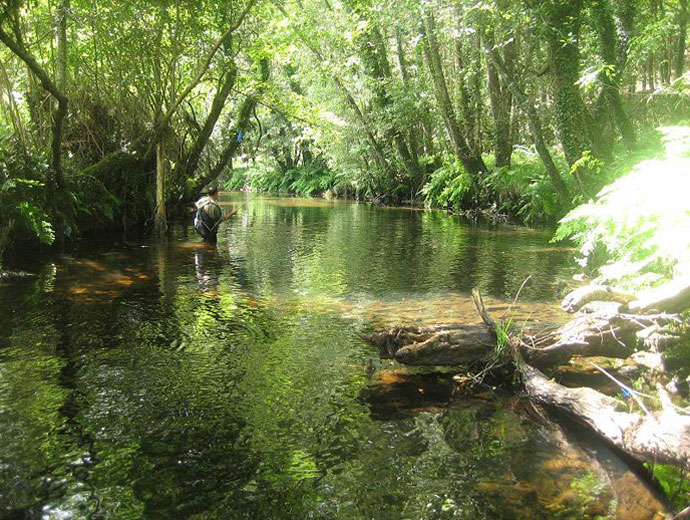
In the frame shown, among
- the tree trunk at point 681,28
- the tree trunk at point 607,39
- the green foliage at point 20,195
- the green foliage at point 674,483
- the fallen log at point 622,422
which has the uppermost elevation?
the tree trunk at point 681,28

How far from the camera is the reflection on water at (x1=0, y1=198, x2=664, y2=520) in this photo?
3.27 meters

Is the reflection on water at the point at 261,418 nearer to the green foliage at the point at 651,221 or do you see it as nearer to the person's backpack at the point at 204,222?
the green foliage at the point at 651,221

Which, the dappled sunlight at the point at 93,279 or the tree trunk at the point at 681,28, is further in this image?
the tree trunk at the point at 681,28

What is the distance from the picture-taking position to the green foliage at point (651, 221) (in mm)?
4714

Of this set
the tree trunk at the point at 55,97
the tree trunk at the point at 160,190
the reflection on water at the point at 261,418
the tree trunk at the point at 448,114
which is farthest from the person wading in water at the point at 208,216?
the tree trunk at the point at 448,114

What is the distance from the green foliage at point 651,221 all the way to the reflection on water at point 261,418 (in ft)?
3.88

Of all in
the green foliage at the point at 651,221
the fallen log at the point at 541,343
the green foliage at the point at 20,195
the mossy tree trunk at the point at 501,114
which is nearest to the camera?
the fallen log at the point at 541,343

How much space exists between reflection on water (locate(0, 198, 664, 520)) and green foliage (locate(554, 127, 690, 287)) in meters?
1.18

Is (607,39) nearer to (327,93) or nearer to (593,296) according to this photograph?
(593,296)

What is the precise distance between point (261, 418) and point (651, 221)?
4484 millimetres

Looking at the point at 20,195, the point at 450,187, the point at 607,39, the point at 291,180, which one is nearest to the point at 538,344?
the point at 607,39

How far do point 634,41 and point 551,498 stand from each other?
1127 cm

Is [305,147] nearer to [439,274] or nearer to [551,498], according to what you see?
[439,274]

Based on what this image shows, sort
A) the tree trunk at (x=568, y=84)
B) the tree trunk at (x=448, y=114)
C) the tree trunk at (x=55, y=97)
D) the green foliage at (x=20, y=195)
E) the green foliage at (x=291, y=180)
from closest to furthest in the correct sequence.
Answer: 1. the tree trunk at (x=55, y=97)
2. the green foliage at (x=20, y=195)
3. the tree trunk at (x=568, y=84)
4. the tree trunk at (x=448, y=114)
5. the green foliage at (x=291, y=180)
